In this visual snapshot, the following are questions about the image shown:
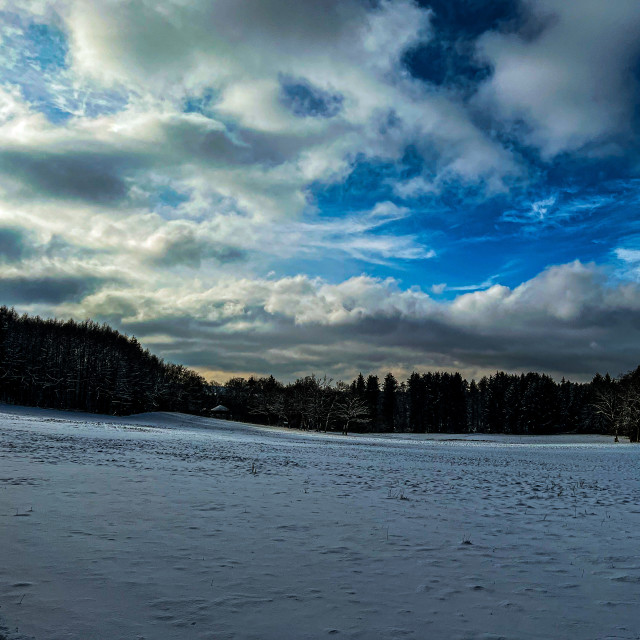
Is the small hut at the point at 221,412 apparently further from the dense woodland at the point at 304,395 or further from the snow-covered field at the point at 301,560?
the snow-covered field at the point at 301,560

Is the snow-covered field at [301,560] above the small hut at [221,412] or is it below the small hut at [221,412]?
above

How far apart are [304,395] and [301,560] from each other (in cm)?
9078

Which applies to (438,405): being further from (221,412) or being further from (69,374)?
(69,374)

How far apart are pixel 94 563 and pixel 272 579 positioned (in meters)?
2.69

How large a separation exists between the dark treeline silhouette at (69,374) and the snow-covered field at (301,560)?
8069 centimetres

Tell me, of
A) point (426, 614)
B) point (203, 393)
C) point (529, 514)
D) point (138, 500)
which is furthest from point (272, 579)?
point (203, 393)

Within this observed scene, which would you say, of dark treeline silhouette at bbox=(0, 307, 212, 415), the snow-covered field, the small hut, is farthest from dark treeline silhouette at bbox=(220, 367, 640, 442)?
the snow-covered field

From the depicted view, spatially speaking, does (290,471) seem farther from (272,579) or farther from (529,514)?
(272,579)

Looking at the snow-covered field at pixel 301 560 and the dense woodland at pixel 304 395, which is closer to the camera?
the snow-covered field at pixel 301 560

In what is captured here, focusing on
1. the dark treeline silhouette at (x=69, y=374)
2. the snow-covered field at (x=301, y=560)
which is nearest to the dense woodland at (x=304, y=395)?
the dark treeline silhouette at (x=69, y=374)

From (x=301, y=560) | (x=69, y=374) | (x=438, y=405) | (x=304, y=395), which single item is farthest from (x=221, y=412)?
(x=301, y=560)

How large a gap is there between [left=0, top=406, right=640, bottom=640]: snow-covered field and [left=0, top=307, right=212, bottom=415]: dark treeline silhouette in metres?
80.7

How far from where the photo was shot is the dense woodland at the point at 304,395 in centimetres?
8794

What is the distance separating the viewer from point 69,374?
320ft
